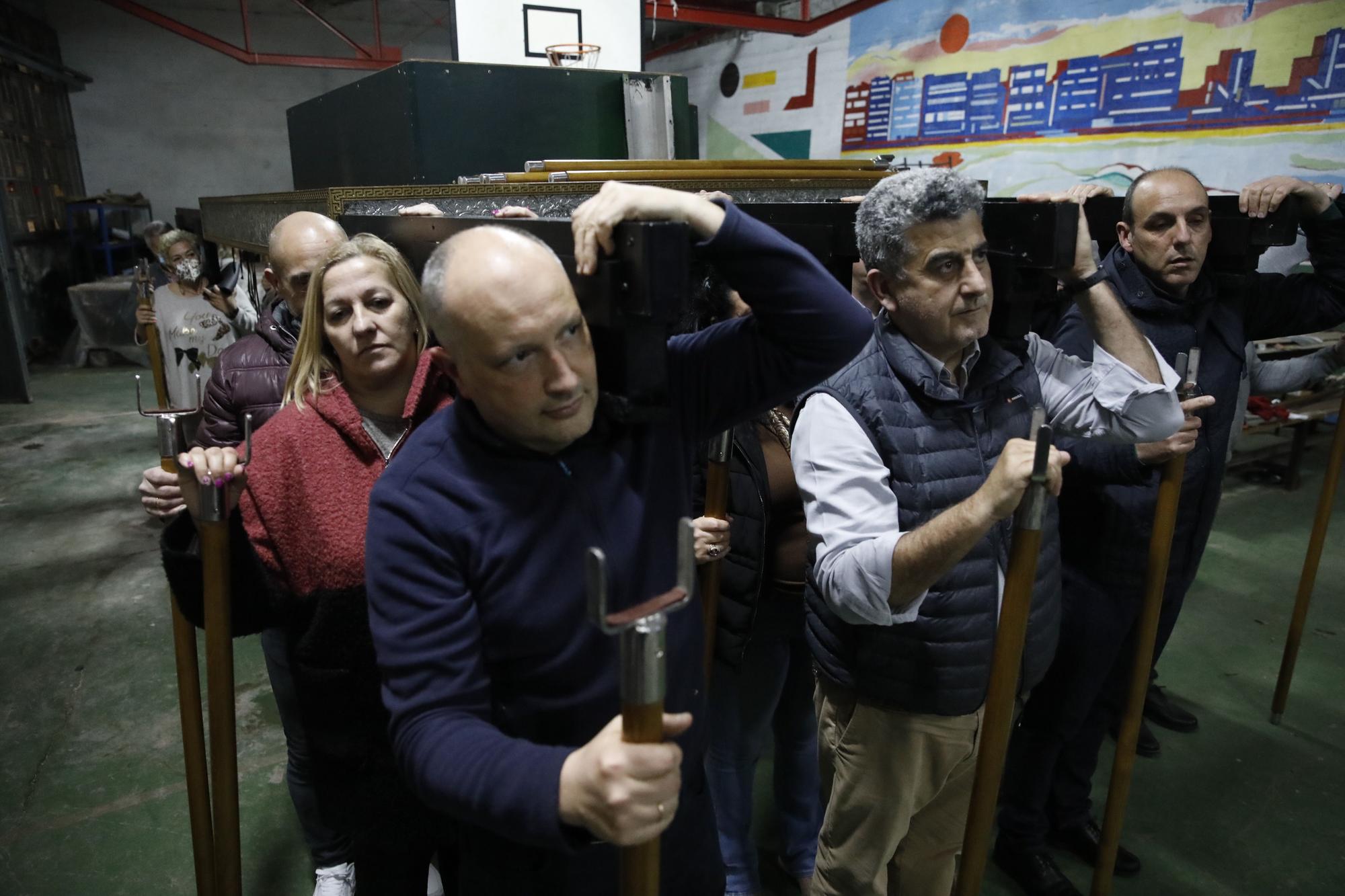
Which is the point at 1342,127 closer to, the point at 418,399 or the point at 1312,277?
the point at 1312,277

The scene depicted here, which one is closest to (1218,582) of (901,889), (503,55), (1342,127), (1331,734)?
(1331,734)

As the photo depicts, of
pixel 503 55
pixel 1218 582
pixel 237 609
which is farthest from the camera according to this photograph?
pixel 503 55

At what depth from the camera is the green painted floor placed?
221 centimetres

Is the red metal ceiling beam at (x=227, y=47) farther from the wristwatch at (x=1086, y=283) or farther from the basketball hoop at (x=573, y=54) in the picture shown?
the wristwatch at (x=1086, y=283)

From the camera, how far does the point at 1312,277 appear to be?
7.41ft

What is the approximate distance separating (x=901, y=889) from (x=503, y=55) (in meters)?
3.97

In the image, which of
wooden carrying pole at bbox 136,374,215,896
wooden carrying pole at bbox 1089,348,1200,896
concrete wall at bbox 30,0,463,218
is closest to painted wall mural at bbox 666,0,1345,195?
wooden carrying pole at bbox 1089,348,1200,896

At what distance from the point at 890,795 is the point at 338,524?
1126 mm

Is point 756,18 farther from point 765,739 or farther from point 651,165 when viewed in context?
point 765,739

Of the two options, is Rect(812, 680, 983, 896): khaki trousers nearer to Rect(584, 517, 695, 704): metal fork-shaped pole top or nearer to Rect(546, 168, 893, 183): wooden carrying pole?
Rect(584, 517, 695, 704): metal fork-shaped pole top

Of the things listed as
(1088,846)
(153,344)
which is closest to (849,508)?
(1088,846)

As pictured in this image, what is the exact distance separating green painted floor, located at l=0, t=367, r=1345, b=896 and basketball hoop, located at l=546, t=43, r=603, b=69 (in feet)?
10.1

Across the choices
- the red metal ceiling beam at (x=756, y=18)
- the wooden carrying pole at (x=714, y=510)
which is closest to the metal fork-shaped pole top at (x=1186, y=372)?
the wooden carrying pole at (x=714, y=510)

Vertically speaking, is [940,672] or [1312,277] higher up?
[1312,277]
